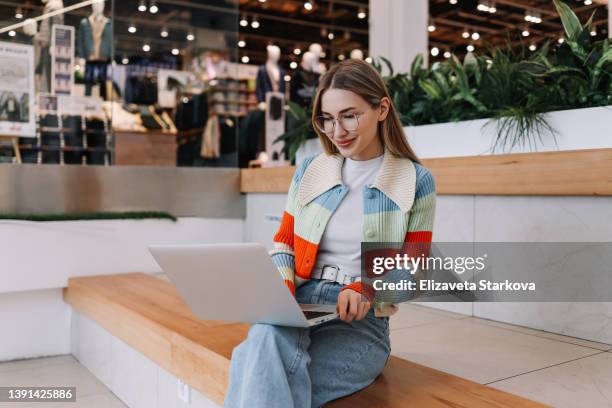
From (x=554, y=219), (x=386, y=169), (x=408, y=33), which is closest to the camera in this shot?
(x=386, y=169)

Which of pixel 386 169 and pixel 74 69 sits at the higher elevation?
pixel 74 69

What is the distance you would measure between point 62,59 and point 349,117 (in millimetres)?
2640

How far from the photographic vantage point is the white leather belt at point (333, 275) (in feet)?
4.41

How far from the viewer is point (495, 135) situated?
2.23 meters

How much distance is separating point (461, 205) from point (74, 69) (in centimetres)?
246

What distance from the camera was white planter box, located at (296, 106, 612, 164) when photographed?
1910 millimetres

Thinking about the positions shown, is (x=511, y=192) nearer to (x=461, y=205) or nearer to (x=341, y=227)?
(x=461, y=205)

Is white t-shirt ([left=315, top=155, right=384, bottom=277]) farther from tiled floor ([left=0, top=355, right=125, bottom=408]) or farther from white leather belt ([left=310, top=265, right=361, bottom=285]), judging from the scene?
tiled floor ([left=0, top=355, right=125, bottom=408])

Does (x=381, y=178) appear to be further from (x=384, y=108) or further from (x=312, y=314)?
(x=312, y=314)

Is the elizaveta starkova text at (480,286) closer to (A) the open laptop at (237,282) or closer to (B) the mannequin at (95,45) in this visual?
(A) the open laptop at (237,282)

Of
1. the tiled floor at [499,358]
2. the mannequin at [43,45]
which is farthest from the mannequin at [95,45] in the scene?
the tiled floor at [499,358]

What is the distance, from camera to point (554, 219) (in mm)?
1849

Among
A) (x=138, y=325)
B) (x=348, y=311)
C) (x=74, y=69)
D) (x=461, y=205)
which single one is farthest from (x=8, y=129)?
(x=348, y=311)

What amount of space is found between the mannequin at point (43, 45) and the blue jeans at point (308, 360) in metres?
2.50
